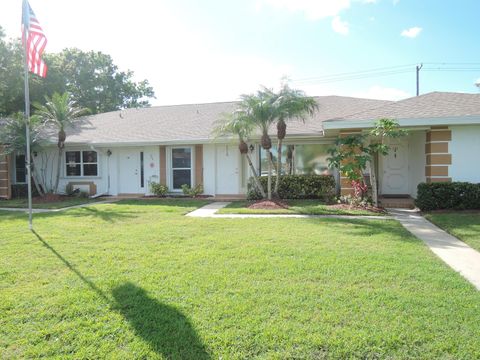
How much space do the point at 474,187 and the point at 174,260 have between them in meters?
9.07

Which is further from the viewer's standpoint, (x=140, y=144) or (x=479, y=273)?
(x=140, y=144)

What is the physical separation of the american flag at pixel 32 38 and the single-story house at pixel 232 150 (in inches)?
257

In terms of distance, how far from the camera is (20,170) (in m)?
17.4

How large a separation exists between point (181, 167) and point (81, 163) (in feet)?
16.8

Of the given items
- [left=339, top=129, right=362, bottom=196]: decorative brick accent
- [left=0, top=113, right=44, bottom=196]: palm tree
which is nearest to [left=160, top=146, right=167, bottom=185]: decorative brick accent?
[left=0, top=113, right=44, bottom=196]: palm tree

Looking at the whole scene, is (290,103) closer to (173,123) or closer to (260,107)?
(260,107)

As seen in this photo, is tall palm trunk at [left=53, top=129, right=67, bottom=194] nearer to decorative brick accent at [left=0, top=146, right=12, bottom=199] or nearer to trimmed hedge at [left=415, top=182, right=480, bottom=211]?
decorative brick accent at [left=0, top=146, right=12, bottom=199]

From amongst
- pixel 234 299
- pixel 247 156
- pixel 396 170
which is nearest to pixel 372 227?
pixel 234 299

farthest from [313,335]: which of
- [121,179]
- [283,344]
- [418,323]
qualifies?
[121,179]

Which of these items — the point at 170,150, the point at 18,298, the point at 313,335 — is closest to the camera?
the point at 313,335

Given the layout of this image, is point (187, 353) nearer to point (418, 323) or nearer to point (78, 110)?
point (418, 323)

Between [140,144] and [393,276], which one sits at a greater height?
[140,144]

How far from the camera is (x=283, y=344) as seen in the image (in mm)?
2914

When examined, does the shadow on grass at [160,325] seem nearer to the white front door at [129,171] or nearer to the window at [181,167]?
the window at [181,167]
